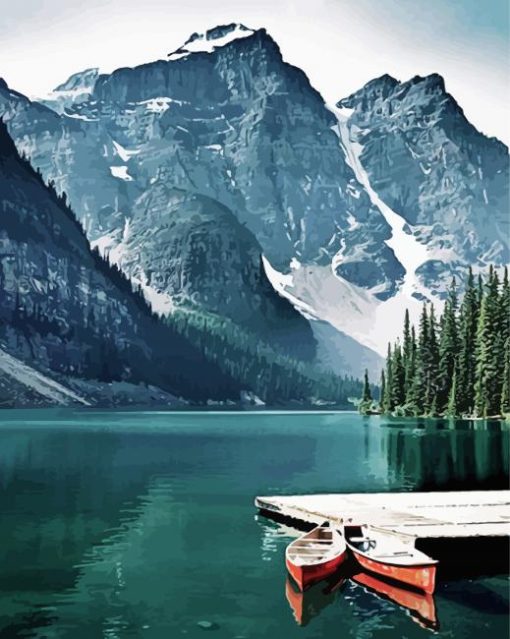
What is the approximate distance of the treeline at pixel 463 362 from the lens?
14100cm

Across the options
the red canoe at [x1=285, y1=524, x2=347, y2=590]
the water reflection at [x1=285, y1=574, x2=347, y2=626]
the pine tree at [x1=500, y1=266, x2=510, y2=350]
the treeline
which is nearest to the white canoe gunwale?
the red canoe at [x1=285, y1=524, x2=347, y2=590]

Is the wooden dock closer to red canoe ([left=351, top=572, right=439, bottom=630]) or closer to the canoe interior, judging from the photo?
the canoe interior

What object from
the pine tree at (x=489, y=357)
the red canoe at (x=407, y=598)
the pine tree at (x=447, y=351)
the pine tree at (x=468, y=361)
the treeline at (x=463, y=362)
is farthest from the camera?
the pine tree at (x=447, y=351)

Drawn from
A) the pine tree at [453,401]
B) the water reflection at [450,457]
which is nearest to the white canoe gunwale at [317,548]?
the water reflection at [450,457]

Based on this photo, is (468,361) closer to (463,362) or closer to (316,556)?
(463,362)

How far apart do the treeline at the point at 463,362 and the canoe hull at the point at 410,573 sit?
91.4 m

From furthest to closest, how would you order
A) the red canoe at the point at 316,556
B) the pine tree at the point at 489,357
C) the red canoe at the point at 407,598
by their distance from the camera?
the pine tree at the point at 489,357, the red canoe at the point at 316,556, the red canoe at the point at 407,598

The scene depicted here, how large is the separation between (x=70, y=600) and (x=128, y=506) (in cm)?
2320

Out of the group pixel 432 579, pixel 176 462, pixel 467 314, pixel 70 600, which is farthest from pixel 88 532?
pixel 467 314

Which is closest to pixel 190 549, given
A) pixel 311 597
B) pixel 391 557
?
pixel 311 597

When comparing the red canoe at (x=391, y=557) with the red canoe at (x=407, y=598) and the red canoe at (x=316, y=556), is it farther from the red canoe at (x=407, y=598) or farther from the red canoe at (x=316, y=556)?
the red canoe at (x=316, y=556)

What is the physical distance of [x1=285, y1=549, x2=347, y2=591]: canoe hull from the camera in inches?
1417

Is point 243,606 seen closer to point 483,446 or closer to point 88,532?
point 88,532

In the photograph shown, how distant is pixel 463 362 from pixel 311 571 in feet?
393
